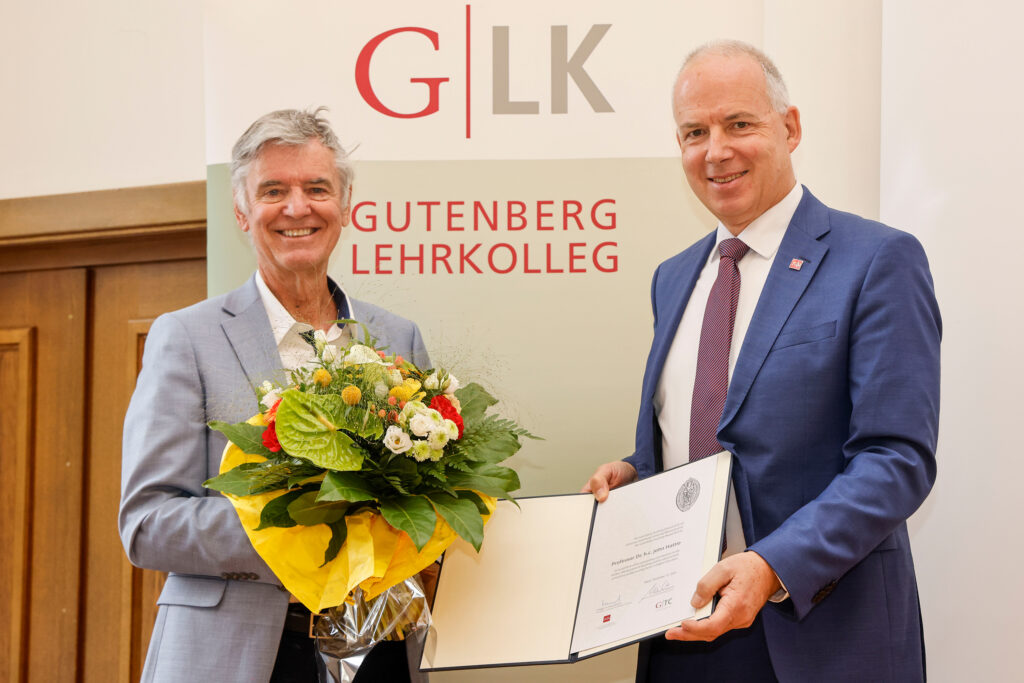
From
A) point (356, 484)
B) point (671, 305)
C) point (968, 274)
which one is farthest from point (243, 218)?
point (968, 274)

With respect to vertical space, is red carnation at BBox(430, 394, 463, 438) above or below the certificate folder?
above

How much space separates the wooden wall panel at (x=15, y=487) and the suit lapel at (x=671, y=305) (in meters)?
2.65

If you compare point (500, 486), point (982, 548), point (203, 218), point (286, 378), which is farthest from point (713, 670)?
point (203, 218)

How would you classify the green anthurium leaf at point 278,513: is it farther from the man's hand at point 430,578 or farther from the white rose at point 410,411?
the man's hand at point 430,578

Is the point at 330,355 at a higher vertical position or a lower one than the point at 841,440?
higher

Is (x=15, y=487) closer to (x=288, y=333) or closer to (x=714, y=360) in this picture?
(x=288, y=333)

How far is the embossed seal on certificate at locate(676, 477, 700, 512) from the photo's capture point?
1761 mm

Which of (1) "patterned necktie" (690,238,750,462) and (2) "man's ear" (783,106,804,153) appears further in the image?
(2) "man's ear" (783,106,804,153)

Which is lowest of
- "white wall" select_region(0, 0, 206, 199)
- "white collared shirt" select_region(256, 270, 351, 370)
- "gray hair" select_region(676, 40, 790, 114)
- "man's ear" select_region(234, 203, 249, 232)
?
"white collared shirt" select_region(256, 270, 351, 370)

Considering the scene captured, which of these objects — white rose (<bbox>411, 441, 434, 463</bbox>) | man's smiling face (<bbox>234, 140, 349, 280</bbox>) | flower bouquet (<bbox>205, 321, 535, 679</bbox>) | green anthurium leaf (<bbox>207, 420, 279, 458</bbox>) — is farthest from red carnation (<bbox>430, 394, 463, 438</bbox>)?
man's smiling face (<bbox>234, 140, 349, 280</bbox>)

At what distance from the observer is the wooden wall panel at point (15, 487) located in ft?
11.5

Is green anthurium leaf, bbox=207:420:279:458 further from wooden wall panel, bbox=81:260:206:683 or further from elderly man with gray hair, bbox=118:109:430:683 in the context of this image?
wooden wall panel, bbox=81:260:206:683

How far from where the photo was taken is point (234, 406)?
1945mm

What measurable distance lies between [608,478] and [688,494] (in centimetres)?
36
